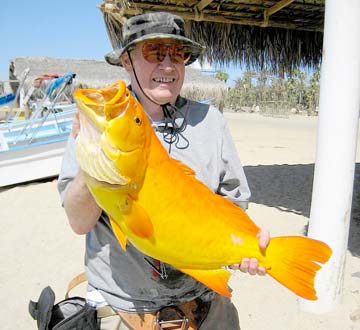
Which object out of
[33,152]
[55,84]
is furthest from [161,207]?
[33,152]

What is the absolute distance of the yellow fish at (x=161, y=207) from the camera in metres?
1.14

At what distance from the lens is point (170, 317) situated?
1.68 metres

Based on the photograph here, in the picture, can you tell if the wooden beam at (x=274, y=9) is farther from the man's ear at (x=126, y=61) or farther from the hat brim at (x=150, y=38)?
the man's ear at (x=126, y=61)

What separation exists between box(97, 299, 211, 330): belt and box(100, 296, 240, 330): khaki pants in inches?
1.0

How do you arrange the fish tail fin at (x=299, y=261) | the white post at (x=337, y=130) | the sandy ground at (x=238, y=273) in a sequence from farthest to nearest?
the sandy ground at (x=238, y=273)
the white post at (x=337, y=130)
the fish tail fin at (x=299, y=261)

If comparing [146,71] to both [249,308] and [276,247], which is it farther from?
[249,308]

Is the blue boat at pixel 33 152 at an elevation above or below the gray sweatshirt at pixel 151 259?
below

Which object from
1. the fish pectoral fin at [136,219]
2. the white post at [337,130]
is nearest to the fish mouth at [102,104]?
the fish pectoral fin at [136,219]

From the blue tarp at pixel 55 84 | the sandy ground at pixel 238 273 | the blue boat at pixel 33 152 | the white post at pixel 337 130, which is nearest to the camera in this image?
the white post at pixel 337 130

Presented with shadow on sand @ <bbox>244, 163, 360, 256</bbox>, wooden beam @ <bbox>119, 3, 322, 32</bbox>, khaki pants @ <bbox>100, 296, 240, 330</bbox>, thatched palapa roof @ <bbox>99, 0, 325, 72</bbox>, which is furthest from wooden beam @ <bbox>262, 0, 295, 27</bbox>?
khaki pants @ <bbox>100, 296, 240, 330</bbox>

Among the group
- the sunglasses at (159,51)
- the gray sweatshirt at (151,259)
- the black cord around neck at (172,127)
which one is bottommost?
the gray sweatshirt at (151,259)

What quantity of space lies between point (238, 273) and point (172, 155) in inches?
115

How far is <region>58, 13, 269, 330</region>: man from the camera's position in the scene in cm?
159

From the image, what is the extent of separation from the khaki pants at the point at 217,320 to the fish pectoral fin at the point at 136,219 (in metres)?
0.62
